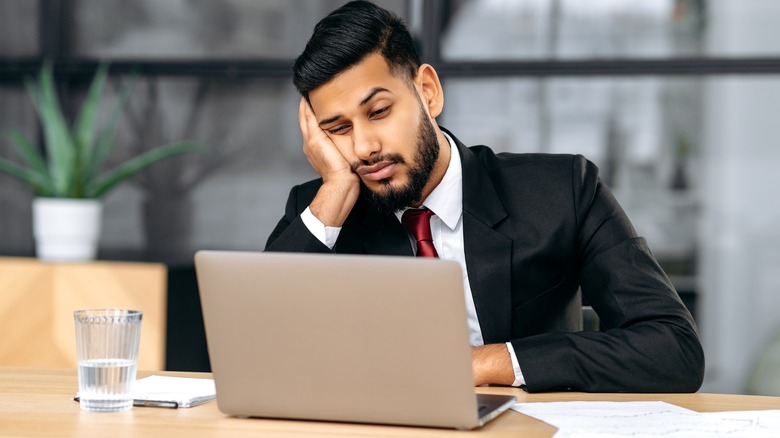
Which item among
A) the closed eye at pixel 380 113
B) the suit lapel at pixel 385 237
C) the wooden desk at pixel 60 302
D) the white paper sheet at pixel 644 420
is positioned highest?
the closed eye at pixel 380 113

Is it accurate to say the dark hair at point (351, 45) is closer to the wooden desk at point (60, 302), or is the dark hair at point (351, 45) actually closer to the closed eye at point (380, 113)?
the closed eye at point (380, 113)

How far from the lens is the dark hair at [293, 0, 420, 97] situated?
2.11m

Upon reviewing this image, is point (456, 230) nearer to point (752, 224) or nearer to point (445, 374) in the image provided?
point (445, 374)

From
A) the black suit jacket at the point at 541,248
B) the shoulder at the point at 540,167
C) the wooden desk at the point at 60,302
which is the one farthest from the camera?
the wooden desk at the point at 60,302

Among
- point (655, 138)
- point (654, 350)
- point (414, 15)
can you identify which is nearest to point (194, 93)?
point (414, 15)

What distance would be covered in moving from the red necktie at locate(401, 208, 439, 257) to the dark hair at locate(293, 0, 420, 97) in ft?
1.04

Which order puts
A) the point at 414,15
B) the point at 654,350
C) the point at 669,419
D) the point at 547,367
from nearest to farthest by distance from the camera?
the point at 669,419 → the point at 547,367 → the point at 654,350 → the point at 414,15

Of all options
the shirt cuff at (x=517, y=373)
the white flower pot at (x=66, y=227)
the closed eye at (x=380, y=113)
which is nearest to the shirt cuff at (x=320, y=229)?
the closed eye at (x=380, y=113)

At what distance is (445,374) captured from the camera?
1227 millimetres

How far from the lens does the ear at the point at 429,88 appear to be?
7.44 feet

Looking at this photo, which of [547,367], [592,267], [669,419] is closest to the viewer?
[669,419]

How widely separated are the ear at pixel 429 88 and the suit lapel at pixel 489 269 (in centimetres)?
31

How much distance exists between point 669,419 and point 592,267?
76 cm

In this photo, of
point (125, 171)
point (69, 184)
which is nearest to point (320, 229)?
point (125, 171)
